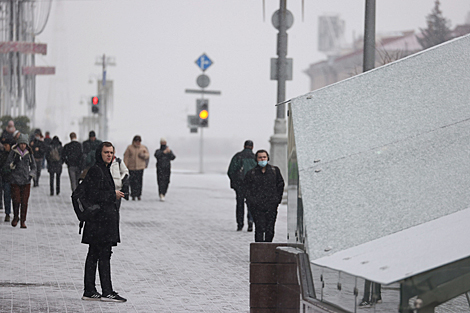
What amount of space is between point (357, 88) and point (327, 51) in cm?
11433

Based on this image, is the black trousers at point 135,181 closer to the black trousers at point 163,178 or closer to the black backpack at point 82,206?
the black trousers at point 163,178

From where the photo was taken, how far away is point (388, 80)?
5.05 metres

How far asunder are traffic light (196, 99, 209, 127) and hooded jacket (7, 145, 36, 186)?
1693 cm

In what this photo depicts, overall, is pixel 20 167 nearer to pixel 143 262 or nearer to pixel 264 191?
pixel 143 262

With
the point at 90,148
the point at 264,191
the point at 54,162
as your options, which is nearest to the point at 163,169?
the point at 90,148

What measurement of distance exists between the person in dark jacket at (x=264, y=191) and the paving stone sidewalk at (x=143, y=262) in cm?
63

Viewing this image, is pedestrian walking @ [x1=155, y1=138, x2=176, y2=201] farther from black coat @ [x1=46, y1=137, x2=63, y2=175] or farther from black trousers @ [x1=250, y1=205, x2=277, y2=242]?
black trousers @ [x1=250, y1=205, x2=277, y2=242]

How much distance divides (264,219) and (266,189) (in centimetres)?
41

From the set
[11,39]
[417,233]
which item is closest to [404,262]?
[417,233]

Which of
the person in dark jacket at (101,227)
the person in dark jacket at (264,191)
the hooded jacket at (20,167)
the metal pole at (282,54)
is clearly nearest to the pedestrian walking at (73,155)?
the metal pole at (282,54)

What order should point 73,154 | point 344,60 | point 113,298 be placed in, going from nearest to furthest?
point 113,298 → point 73,154 → point 344,60

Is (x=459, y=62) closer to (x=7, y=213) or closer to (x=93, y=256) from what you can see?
(x=93, y=256)

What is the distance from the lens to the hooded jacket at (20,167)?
13.4 meters

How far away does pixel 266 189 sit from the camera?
10117mm
